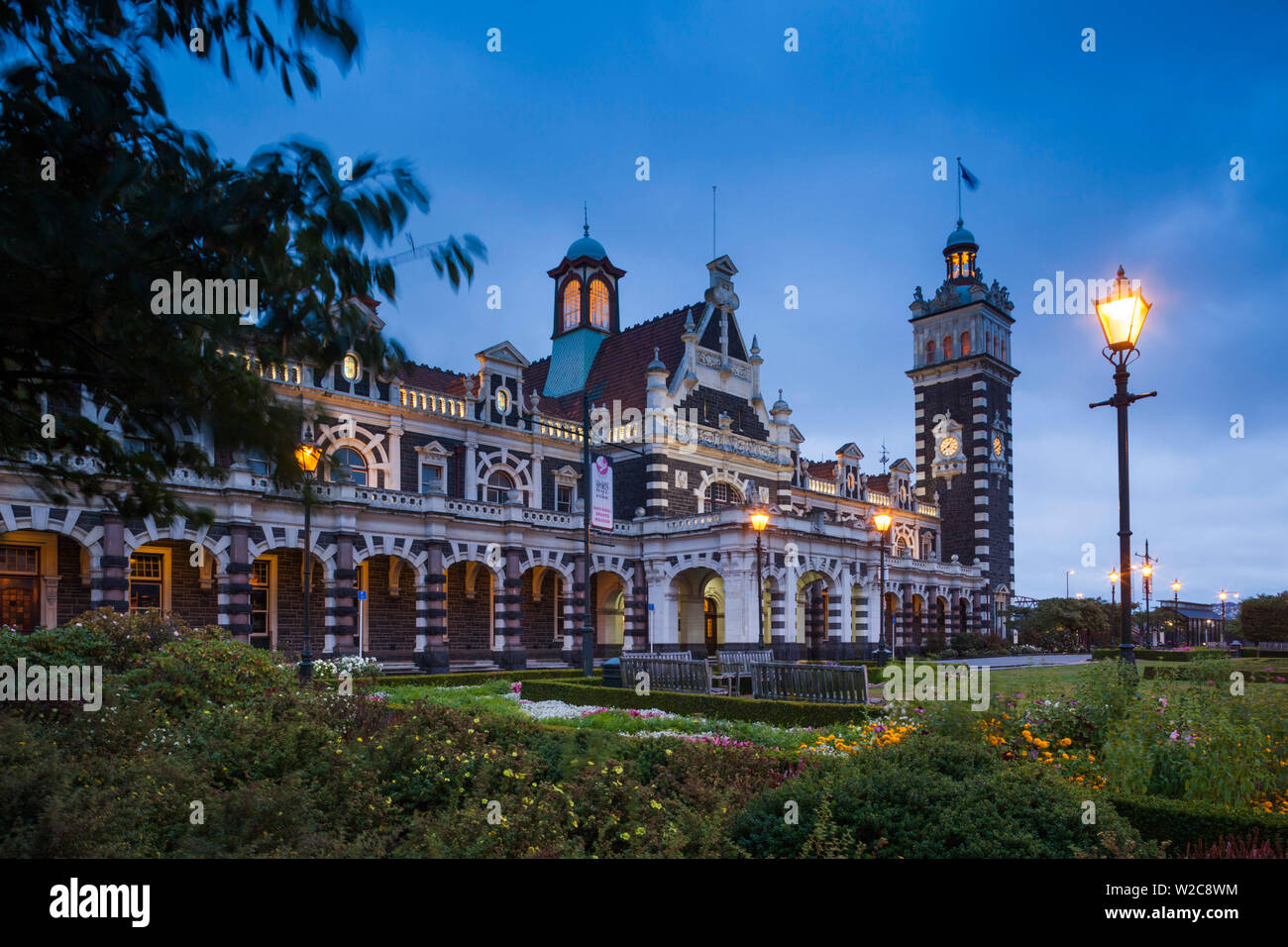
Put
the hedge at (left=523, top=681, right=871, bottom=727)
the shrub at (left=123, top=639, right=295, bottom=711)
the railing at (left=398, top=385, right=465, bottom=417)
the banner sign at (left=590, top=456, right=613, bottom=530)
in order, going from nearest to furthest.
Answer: the shrub at (left=123, top=639, right=295, bottom=711)
the hedge at (left=523, top=681, right=871, bottom=727)
the banner sign at (left=590, top=456, right=613, bottom=530)
the railing at (left=398, top=385, right=465, bottom=417)

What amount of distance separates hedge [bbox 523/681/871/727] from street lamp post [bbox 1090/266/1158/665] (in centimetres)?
480

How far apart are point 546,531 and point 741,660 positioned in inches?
509

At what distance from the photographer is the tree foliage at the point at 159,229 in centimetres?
580

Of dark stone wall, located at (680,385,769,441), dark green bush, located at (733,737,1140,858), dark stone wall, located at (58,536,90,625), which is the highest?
dark stone wall, located at (680,385,769,441)

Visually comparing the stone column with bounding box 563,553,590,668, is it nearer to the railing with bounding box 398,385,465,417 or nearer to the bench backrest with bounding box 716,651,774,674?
the railing with bounding box 398,385,465,417

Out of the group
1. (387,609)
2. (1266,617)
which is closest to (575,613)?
(387,609)

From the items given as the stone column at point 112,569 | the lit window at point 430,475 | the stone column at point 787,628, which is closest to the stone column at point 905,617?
the stone column at point 787,628

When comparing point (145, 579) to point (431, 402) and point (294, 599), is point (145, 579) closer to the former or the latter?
point (294, 599)

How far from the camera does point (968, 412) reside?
2514 inches

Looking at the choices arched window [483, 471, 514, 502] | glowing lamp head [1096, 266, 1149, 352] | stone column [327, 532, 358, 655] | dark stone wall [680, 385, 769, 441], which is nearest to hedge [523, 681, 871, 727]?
glowing lamp head [1096, 266, 1149, 352]

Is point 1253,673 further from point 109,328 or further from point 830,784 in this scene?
point 109,328

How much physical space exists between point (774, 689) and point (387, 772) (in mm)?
10693

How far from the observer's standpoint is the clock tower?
207 feet
